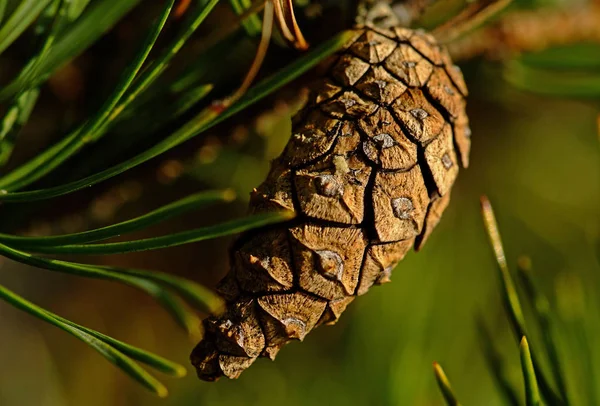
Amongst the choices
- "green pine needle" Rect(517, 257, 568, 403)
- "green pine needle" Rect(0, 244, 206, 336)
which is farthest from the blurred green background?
"green pine needle" Rect(0, 244, 206, 336)


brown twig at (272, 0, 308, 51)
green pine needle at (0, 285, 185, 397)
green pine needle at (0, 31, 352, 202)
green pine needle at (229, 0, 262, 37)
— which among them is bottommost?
green pine needle at (0, 285, 185, 397)

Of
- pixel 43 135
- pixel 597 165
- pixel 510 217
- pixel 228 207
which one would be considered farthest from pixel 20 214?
pixel 597 165

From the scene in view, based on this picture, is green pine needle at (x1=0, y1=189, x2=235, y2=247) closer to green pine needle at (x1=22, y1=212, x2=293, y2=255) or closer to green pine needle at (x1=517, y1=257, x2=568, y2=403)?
green pine needle at (x1=22, y1=212, x2=293, y2=255)

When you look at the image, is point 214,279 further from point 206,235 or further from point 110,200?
point 206,235

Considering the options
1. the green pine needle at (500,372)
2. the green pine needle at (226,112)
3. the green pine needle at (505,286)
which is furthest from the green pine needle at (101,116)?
the green pine needle at (500,372)

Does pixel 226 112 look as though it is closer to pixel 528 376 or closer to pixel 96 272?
pixel 96 272

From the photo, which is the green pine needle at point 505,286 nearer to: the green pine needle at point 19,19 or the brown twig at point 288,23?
the brown twig at point 288,23
